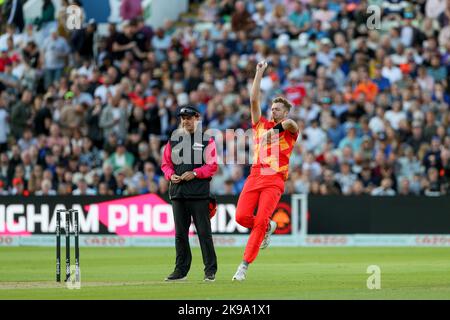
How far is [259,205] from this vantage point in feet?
51.1

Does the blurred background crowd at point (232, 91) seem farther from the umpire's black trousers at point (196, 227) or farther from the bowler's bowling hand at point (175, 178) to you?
the bowler's bowling hand at point (175, 178)

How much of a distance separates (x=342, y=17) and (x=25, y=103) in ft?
26.1

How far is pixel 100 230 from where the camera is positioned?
26312 mm

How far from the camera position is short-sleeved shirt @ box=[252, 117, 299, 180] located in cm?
1560

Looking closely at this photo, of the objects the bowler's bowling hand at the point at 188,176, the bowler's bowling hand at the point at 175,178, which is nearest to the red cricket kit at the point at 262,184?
the bowler's bowling hand at the point at 188,176

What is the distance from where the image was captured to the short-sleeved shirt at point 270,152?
15.6 metres

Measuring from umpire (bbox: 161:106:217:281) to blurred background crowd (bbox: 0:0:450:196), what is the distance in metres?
10.7

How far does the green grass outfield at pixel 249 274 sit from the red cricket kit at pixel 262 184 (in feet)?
2.43

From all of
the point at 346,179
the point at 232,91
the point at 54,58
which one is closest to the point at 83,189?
the point at 232,91

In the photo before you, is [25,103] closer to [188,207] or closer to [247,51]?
[247,51]

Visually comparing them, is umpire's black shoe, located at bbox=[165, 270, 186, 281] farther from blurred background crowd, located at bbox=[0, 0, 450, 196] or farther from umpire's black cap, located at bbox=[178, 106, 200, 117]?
blurred background crowd, located at bbox=[0, 0, 450, 196]

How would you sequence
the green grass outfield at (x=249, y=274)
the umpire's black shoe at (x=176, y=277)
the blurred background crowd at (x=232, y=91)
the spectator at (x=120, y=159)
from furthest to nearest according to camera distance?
the spectator at (x=120, y=159), the blurred background crowd at (x=232, y=91), the umpire's black shoe at (x=176, y=277), the green grass outfield at (x=249, y=274)

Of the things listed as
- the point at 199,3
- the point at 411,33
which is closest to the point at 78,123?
the point at 199,3
